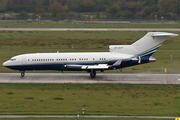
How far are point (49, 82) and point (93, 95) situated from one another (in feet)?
30.2

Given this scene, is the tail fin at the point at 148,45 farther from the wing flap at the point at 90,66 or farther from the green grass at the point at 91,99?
the green grass at the point at 91,99

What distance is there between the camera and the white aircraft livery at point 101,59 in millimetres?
42094

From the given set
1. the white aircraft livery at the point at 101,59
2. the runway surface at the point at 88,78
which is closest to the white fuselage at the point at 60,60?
the white aircraft livery at the point at 101,59

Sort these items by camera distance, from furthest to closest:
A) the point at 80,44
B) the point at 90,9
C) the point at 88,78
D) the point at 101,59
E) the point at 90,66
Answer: the point at 90,9
the point at 80,44
the point at 88,78
the point at 101,59
the point at 90,66

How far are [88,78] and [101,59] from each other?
11.3 ft

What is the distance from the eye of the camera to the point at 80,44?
2923 inches

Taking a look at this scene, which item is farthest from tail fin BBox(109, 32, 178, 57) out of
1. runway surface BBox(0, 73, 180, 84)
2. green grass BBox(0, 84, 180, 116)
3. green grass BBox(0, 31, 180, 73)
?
green grass BBox(0, 31, 180, 73)

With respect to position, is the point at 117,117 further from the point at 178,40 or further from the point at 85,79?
the point at 178,40

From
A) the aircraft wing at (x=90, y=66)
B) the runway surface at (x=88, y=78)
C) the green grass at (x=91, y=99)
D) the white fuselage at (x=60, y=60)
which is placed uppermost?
the white fuselage at (x=60, y=60)

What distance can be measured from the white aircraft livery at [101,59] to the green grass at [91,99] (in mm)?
4550

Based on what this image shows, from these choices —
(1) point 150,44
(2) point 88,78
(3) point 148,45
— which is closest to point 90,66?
(2) point 88,78

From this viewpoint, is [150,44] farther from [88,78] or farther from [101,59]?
[88,78]

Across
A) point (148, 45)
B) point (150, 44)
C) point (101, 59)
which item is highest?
point (150, 44)

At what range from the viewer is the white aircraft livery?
42.1 meters
